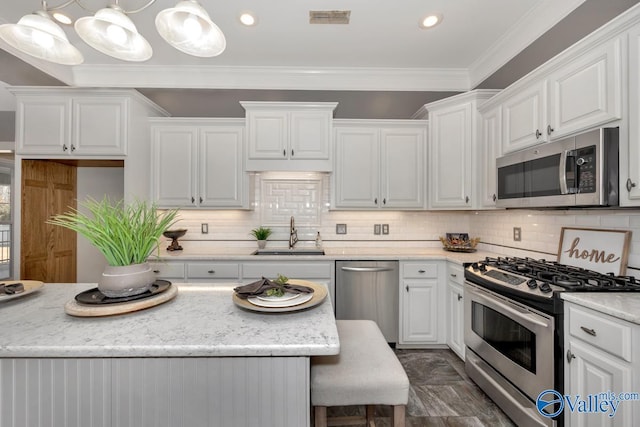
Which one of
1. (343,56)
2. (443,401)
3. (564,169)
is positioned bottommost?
(443,401)

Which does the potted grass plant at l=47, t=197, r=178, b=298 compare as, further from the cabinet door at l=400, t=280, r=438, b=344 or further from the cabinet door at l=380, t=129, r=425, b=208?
the cabinet door at l=380, t=129, r=425, b=208

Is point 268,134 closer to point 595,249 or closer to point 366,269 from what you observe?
point 366,269

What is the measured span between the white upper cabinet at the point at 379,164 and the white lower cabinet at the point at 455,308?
2.60 feet

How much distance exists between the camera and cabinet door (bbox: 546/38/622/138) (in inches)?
57.8

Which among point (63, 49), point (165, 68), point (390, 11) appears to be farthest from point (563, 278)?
point (165, 68)

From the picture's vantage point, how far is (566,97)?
175cm

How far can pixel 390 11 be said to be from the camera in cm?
213

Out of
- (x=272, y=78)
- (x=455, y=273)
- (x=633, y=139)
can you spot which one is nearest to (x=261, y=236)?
(x=272, y=78)

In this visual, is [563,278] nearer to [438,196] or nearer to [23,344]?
[438,196]

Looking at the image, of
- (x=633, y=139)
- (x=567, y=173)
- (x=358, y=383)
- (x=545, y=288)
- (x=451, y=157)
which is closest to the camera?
(x=358, y=383)

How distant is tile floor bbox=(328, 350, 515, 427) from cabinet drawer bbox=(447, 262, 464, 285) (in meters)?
0.73

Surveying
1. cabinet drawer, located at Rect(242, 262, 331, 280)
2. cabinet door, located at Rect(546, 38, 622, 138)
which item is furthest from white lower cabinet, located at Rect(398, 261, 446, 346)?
cabinet door, located at Rect(546, 38, 622, 138)

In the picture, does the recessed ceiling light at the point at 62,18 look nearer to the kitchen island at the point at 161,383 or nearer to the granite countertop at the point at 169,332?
the granite countertop at the point at 169,332

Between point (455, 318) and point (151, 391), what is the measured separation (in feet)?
8.12
